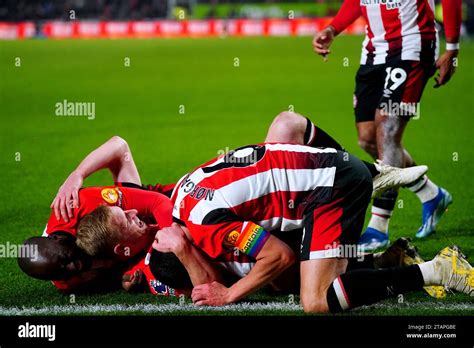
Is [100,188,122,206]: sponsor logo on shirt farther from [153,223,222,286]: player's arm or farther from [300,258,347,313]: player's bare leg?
[300,258,347,313]: player's bare leg

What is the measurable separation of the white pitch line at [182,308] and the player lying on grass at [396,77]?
1685 mm

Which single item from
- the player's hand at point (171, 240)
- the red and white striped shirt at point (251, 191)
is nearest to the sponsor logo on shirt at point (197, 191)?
the red and white striped shirt at point (251, 191)

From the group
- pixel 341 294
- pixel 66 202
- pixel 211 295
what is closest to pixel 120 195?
pixel 66 202

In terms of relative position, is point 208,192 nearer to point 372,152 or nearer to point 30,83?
point 372,152

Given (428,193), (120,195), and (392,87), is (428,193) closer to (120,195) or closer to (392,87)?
(392,87)

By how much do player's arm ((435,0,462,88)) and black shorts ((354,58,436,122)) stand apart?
0.17 metres

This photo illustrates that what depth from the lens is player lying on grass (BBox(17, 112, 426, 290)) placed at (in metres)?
5.80

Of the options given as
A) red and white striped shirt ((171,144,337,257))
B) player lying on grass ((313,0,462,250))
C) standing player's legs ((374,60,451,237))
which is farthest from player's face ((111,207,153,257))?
standing player's legs ((374,60,451,237))

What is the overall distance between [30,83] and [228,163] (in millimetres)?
15427

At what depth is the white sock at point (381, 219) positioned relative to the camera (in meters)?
7.25

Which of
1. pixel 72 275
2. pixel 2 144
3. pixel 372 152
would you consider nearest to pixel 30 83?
pixel 2 144

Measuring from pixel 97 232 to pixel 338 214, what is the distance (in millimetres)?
1533

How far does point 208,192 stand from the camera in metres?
5.29

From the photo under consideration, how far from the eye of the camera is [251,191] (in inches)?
209
